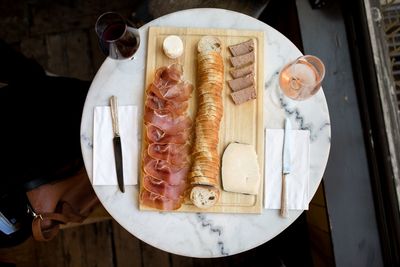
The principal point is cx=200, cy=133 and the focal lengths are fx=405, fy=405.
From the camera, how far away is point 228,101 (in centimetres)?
112

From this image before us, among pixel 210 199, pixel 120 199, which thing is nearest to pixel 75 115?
pixel 120 199

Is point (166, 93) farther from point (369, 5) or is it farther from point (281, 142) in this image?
point (369, 5)

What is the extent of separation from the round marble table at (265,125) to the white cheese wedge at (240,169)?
82mm

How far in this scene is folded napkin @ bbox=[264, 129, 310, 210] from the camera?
3.57 feet

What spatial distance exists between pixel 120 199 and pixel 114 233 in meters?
0.68

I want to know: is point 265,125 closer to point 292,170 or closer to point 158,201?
point 292,170

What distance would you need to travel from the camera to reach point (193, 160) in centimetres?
109

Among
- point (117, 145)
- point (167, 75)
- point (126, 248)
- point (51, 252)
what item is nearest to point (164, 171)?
point (117, 145)

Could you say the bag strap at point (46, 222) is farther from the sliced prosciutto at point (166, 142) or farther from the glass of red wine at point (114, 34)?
the glass of red wine at point (114, 34)

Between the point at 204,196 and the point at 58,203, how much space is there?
48 centimetres

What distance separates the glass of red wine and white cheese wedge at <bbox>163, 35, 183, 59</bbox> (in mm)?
84

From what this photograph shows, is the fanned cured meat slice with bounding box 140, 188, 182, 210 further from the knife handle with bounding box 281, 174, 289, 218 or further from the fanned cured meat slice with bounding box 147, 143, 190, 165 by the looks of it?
the knife handle with bounding box 281, 174, 289, 218

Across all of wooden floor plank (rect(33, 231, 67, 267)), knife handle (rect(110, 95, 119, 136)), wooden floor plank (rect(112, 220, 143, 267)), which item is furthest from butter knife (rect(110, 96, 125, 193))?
wooden floor plank (rect(33, 231, 67, 267))

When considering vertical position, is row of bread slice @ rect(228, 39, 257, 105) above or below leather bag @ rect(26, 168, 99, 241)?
above
